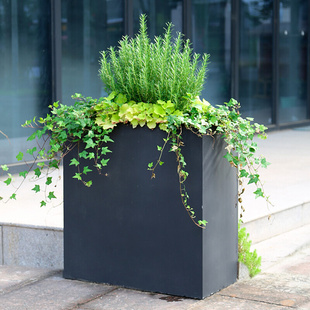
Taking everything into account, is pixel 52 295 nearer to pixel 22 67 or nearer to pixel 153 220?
pixel 153 220

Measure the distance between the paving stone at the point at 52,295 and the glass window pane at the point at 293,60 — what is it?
924 cm

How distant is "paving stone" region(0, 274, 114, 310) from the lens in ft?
13.6

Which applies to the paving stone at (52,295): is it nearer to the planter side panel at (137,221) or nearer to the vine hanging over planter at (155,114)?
the planter side panel at (137,221)

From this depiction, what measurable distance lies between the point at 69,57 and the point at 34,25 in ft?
2.09

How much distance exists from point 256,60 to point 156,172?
8742 millimetres

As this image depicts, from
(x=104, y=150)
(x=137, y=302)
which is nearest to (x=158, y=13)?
(x=104, y=150)

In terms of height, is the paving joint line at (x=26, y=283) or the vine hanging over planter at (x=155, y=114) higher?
the vine hanging over planter at (x=155, y=114)

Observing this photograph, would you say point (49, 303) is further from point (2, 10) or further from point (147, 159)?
point (2, 10)

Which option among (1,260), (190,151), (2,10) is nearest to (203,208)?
(190,151)

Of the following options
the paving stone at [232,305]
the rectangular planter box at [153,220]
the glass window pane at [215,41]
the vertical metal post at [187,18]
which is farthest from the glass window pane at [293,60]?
the paving stone at [232,305]

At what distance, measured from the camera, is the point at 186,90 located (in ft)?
13.7

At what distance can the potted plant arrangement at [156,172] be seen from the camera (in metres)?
4.09

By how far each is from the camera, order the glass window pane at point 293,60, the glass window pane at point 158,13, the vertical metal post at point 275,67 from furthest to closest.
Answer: the glass window pane at point 293,60
the vertical metal post at point 275,67
the glass window pane at point 158,13

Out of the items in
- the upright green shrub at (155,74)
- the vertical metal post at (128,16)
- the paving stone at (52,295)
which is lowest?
the paving stone at (52,295)
